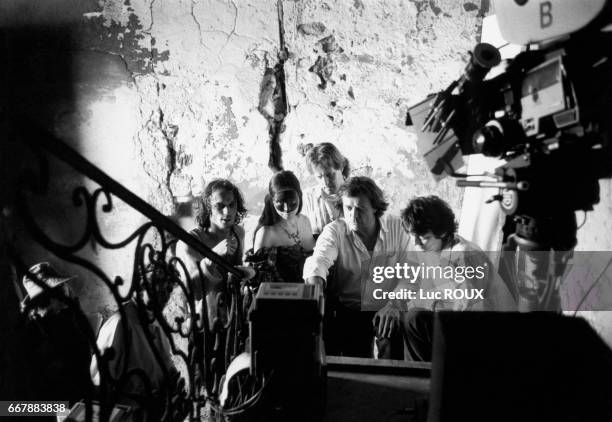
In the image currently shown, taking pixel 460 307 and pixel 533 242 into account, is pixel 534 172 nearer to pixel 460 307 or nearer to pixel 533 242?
pixel 533 242

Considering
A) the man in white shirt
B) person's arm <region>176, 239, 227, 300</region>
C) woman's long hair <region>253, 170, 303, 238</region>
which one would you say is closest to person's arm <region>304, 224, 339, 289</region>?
the man in white shirt

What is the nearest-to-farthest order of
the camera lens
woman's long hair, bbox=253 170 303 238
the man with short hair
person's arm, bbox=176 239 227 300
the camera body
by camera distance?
the camera body
the camera lens
the man with short hair
person's arm, bbox=176 239 227 300
woman's long hair, bbox=253 170 303 238

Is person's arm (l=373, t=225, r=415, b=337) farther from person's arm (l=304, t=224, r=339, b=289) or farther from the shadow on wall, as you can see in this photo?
the shadow on wall

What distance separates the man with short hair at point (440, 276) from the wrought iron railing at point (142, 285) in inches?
40.5

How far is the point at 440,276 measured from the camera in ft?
9.21

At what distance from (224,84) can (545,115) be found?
3.41 m

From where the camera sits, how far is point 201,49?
14.5 ft

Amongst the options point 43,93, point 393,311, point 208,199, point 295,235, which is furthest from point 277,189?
point 43,93

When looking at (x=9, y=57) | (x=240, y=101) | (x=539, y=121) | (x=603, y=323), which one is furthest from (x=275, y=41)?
(x=603, y=323)

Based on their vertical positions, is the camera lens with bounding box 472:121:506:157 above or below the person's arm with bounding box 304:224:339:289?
above

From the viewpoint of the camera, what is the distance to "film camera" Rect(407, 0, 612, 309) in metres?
1.50

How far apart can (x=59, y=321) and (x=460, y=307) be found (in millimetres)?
2423

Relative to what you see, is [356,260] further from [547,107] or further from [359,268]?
[547,107]

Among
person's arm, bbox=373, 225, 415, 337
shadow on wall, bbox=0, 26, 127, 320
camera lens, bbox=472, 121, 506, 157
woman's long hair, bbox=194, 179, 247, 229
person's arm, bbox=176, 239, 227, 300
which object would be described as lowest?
person's arm, bbox=373, 225, 415, 337
